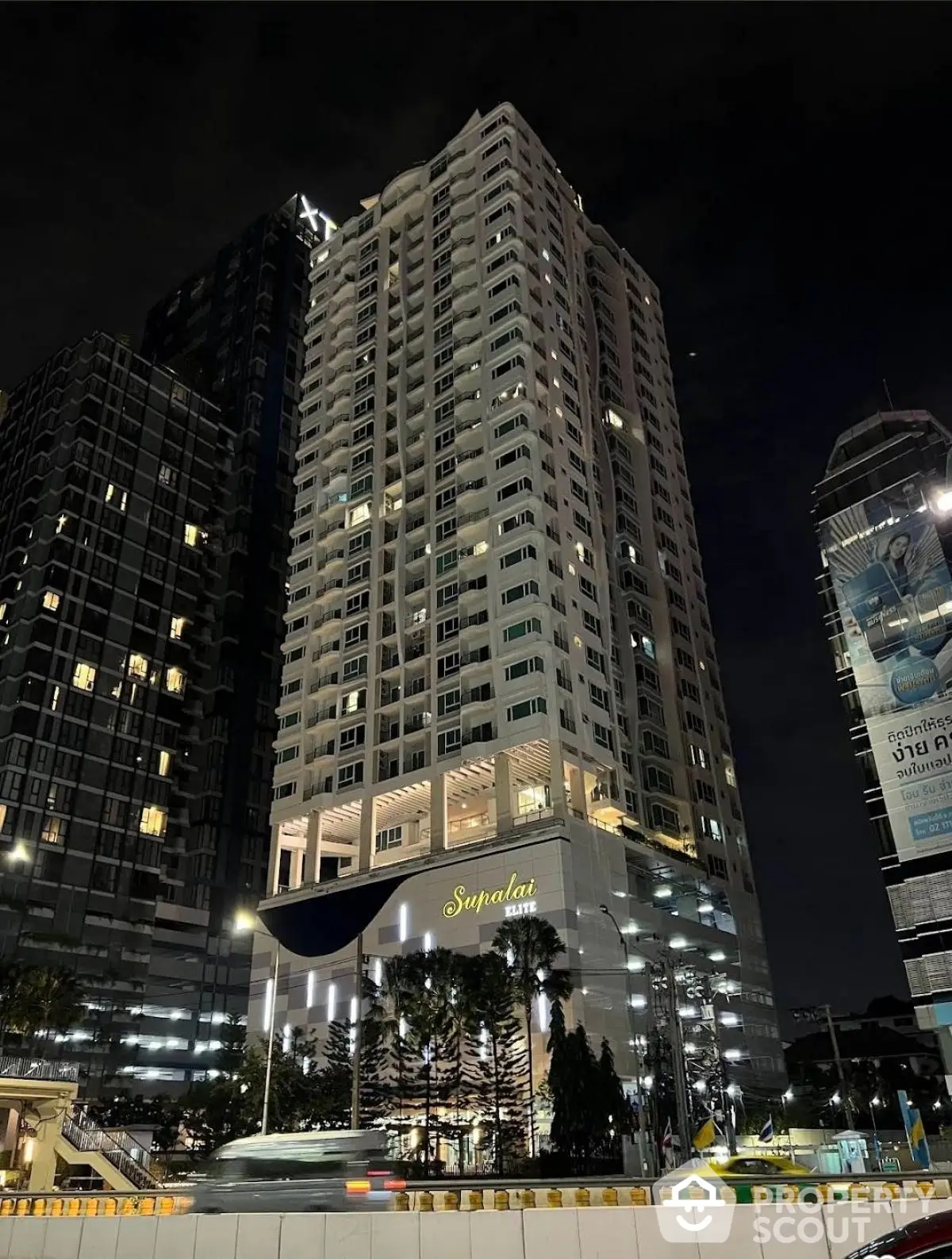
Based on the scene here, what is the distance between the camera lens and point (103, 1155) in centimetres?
4562

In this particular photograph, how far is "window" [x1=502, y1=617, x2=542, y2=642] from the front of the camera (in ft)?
247

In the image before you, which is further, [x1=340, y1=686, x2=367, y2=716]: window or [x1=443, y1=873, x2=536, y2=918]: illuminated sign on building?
[x1=340, y1=686, x2=367, y2=716]: window

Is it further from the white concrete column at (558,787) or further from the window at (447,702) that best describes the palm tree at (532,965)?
the window at (447,702)

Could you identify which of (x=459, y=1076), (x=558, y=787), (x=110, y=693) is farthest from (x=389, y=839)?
(x=110, y=693)

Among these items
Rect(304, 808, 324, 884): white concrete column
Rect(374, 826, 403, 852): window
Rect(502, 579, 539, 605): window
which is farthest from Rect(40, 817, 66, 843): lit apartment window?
Rect(502, 579, 539, 605): window

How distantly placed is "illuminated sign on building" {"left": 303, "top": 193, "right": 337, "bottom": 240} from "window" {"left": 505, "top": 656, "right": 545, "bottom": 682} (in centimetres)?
10678

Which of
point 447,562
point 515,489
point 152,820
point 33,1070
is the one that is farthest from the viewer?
point 152,820

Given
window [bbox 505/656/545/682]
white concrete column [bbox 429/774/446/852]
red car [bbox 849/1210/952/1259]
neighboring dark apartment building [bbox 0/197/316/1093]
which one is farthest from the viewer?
neighboring dark apartment building [bbox 0/197/316/1093]

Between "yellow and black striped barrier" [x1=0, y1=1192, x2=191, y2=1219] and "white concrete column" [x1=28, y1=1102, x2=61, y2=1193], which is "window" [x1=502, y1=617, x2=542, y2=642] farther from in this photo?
"yellow and black striped barrier" [x1=0, y1=1192, x2=191, y2=1219]

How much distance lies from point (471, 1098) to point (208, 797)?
57.1 metres

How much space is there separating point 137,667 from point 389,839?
40.3 meters

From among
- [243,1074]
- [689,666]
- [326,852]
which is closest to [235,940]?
[326,852]

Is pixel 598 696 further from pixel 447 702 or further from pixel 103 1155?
pixel 103 1155

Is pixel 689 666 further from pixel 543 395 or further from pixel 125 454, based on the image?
pixel 125 454
